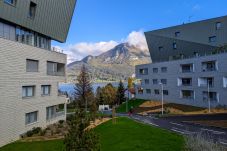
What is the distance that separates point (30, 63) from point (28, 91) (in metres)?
3.37

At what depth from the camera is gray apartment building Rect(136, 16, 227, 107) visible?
194 feet

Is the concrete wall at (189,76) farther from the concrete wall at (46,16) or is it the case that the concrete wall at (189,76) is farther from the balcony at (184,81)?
the concrete wall at (46,16)

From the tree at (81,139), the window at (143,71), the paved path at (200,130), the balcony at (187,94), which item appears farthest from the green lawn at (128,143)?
the window at (143,71)

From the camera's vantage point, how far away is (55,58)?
43.6 metres

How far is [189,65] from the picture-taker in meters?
69.4

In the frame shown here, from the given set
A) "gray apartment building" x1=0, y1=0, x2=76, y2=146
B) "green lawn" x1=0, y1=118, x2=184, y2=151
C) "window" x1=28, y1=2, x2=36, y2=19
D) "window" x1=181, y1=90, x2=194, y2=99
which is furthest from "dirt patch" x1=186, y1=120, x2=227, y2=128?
"window" x1=181, y1=90, x2=194, y2=99

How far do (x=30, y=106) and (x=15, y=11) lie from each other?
1102cm

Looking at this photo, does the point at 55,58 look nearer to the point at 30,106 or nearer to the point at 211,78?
the point at 30,106

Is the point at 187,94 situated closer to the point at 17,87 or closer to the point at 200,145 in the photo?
the point at 17,87

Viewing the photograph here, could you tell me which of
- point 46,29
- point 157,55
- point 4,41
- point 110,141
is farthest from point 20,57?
point 157,55

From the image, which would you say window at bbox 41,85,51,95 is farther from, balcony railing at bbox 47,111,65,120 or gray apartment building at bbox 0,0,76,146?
balcony railing at bbox 47,111,65,120

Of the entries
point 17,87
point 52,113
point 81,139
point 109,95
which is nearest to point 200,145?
point 81,139

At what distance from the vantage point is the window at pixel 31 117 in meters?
34.2

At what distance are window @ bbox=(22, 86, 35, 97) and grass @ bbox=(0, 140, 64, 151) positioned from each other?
6.62 meters
